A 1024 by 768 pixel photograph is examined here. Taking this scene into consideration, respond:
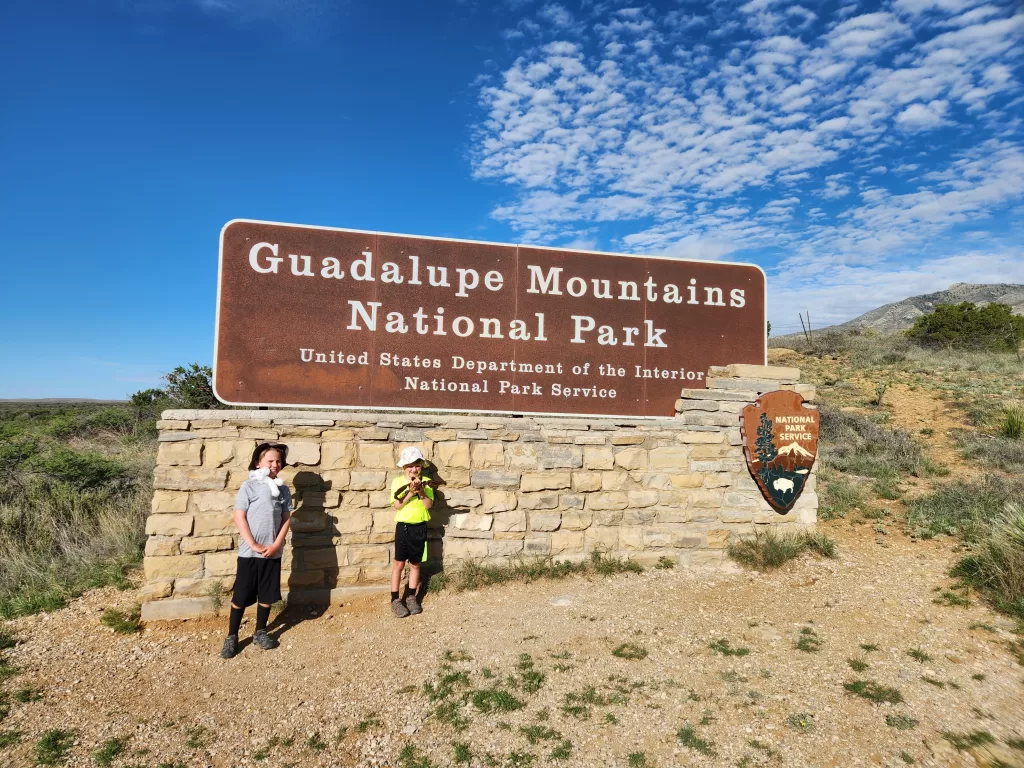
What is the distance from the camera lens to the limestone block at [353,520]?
Answer: 5379 millimetres

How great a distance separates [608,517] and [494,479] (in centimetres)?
132

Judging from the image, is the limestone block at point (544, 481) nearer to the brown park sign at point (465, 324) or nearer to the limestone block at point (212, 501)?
the brown park sign at point (465, 324)

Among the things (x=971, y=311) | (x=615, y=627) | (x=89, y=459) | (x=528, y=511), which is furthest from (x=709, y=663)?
(x=971, y=311)

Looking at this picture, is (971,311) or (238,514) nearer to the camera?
(238,514)

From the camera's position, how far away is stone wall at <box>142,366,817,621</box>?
511 centimetres

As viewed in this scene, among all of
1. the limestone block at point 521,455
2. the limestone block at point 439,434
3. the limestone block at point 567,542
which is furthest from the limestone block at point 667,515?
the limestone block at point 439,434

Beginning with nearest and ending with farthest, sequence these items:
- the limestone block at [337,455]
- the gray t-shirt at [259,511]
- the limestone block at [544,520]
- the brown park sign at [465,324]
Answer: the gray t-shirt at [259,511], the limestone block at [337,455], the brown park sign at [465,324], the limestone block at [544,520]

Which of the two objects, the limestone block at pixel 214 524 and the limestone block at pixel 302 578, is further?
the limestone block at pixel 302 578

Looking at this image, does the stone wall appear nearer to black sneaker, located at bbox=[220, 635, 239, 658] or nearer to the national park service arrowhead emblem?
the national park service arrowhead emblem

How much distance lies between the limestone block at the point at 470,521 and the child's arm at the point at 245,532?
1.83 metres

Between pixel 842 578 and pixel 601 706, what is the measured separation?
11.4 feet

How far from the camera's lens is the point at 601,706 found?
359cm

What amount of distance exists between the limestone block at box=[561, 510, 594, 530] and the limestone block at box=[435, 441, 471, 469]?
120 centimetres

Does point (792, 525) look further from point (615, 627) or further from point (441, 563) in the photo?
point (441, 563)
